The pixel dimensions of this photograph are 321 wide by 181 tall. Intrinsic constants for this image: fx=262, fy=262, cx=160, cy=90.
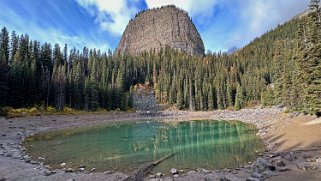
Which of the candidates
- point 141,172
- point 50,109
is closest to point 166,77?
point 50,109

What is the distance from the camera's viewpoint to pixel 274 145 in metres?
25.4

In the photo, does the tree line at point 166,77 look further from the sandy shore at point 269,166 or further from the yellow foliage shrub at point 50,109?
the sandy shore at point 269,166

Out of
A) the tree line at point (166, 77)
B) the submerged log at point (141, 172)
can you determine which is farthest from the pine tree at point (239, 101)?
the submerged log at point (141, 172)

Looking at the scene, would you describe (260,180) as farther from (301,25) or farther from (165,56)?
(165,56)

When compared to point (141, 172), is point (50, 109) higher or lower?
higher

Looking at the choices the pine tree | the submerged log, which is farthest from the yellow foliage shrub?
the pine tree

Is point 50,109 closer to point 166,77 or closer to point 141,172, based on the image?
point 141,172

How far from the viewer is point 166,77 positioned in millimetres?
129250

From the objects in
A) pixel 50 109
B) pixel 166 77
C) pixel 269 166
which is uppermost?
pixel 166 77

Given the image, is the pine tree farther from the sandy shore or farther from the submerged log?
the submerged log

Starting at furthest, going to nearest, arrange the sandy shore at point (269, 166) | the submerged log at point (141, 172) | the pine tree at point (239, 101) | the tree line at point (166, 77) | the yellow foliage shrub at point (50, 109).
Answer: the pine tree at point (239, 101)
the yellow foliage shrub at point (50, 109)
the tree line at point (166, 77)
the submerged log at point (141, 172)
the sandy shore at point (269, 166)

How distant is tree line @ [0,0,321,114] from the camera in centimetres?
3693

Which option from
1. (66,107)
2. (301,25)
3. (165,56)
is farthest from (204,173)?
(165,56)

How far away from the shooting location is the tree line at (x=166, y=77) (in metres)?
36.9
